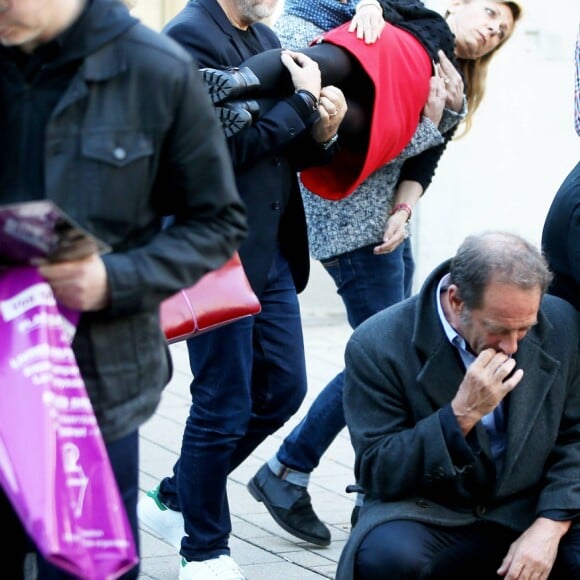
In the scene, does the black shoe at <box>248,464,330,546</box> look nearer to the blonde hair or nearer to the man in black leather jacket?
the blonde hair

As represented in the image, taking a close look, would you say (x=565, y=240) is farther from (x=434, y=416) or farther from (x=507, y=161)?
(x=507, y=161)

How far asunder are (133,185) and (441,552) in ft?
4.99

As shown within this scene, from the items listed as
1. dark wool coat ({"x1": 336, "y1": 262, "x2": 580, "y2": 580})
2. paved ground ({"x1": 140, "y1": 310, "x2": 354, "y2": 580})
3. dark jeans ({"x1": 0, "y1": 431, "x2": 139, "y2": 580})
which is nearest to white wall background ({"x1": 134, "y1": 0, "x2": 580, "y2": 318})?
paved ground ({"x1": 140, "y1": 310, "x2": 354, "y2": 580})

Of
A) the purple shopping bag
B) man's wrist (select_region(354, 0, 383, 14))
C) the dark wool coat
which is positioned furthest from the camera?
man's wrist (select_region(354, 0, 383, 14))

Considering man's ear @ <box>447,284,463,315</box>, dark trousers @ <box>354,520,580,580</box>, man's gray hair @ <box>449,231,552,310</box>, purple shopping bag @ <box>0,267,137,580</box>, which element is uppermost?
purple shopping bag @ <box>0,267,137,580</box>

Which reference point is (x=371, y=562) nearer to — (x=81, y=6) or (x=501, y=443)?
(x=501, y=443)

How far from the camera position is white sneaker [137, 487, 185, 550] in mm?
4238

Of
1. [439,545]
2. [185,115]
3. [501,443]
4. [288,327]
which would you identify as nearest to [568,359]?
[501,443]

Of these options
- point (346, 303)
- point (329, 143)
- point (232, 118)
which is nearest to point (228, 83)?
point (232, 118)

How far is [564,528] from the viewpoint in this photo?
3.57 m

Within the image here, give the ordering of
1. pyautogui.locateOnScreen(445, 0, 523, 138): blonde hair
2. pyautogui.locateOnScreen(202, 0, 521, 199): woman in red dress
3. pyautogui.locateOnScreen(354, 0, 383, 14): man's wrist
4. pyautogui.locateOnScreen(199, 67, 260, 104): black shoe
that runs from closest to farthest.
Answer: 1. pyautogui.locateOnScreen(199, 67, 260, 104): black shoe
2. pyautogui.locateOnScreen(202, 0, 521, 199): woman in red dress
3. pyautogui.locateOnScreen(354, 0, 383, 14): man's wrist
4. pyautogui.locateOnScreen(445, 0, 523, 138): blonde hair

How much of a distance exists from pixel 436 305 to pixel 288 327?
678 mm

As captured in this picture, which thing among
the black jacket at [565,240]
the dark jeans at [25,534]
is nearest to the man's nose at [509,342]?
the black jacket at [565,240]

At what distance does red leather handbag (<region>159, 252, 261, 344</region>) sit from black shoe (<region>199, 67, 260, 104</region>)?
1.44 ft
